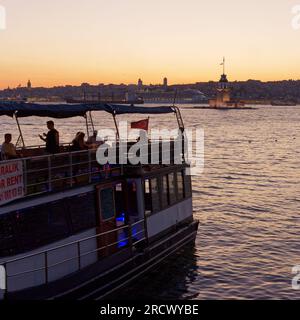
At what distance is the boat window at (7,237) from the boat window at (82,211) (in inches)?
77.9

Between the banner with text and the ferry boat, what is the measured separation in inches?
0.8

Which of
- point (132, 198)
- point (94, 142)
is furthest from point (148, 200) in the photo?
point (94, 142)

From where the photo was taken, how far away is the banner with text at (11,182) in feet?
37.8

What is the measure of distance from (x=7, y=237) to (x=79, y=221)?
96.6 inches

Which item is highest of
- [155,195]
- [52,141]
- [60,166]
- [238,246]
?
[52,141]

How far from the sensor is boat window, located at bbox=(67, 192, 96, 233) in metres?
13.4

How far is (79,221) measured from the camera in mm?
13633

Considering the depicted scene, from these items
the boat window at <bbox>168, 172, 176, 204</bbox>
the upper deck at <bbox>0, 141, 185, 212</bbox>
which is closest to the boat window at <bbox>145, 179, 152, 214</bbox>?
the upper deck at <bbox>0, 141, 185, 212</bbox>

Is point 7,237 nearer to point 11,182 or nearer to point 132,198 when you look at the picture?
point 11,182

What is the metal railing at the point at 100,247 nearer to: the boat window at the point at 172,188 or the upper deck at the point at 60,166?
the upper deck at the point at 60,166

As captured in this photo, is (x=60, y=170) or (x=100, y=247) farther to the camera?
(x=100, y=247)

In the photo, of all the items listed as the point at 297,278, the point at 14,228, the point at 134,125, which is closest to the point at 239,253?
the point at 297,278

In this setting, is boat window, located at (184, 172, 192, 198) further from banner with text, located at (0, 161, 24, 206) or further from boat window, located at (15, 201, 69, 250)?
banner with text, located at (0, 161, 24, 206)
